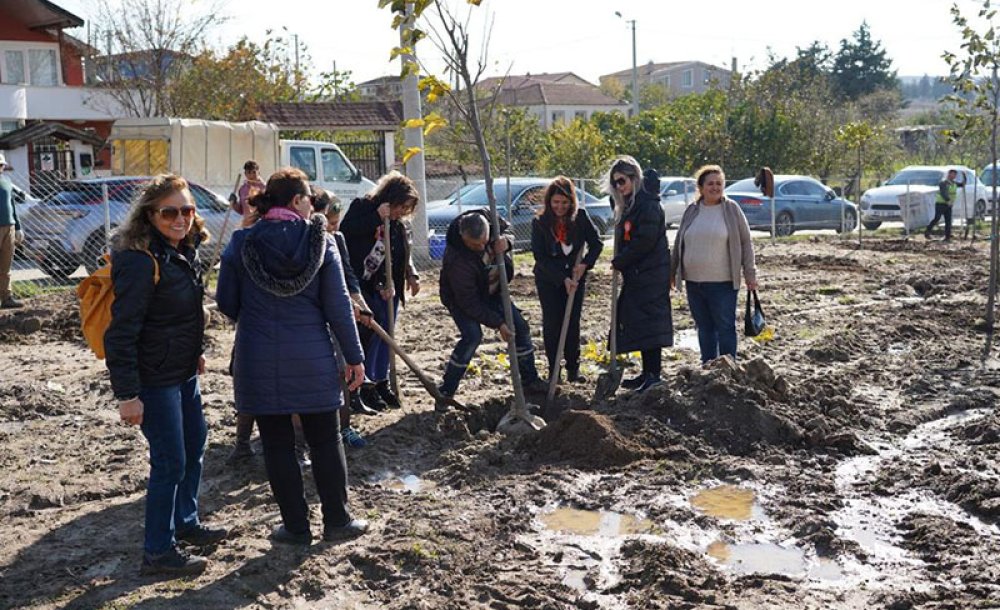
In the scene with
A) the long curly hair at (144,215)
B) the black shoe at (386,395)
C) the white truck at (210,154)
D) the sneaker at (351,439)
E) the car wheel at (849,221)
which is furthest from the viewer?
the car wheel at (849,221)

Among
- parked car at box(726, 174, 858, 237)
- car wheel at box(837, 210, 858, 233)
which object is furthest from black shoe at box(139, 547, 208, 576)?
car wheel at box(837, 210, 858, 233)

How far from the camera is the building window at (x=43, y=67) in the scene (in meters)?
40.9

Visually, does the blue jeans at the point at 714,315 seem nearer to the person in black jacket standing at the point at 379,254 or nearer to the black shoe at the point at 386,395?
the person in black jacket standing at the point at 379,254

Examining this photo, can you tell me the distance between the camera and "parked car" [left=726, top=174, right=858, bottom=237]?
24453 millimetres

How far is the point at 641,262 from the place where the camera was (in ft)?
26.6

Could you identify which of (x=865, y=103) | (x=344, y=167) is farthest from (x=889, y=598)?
(x=865, y=103)

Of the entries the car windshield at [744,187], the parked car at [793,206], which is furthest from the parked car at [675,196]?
the parked car at [793,206]

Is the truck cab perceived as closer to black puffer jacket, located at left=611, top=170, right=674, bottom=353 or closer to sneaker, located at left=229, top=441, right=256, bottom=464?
black puffer jacket, located at left=611, top=170, right=674, bottom=353

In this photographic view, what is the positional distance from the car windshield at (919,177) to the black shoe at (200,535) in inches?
1010

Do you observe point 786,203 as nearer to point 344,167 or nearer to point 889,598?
point 344,167

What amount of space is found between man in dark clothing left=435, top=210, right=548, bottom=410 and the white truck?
1291cm

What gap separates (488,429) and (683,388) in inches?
54.5

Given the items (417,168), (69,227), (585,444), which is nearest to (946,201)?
(417,168)

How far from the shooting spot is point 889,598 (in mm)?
4664
